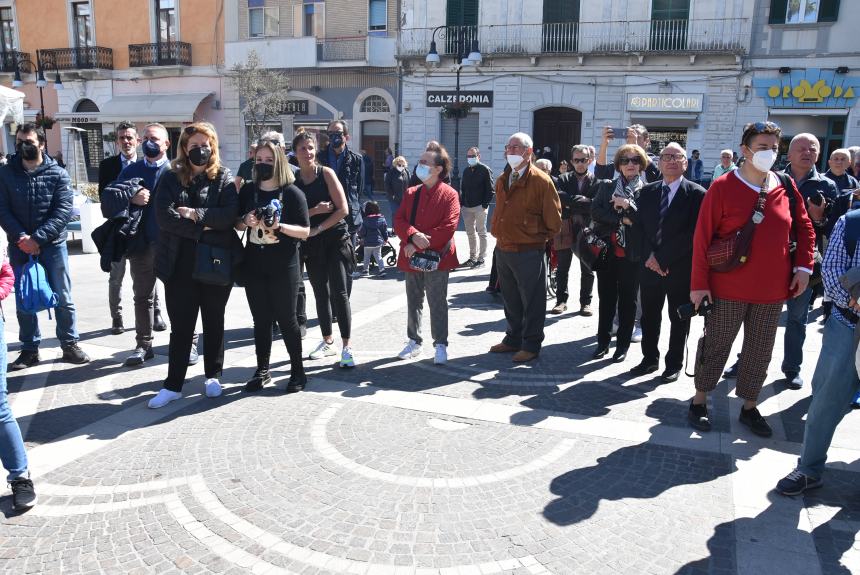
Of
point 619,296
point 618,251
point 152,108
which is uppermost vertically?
point 152,108

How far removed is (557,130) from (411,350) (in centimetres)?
1925

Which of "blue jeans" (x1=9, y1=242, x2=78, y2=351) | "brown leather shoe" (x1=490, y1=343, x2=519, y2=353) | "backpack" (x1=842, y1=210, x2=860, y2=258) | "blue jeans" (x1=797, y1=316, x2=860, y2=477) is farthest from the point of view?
"brown leather shoe" (x1=490, y1=343, x2=519, y2=353)

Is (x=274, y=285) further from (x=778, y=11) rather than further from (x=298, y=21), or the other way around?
(x=298, y=21)

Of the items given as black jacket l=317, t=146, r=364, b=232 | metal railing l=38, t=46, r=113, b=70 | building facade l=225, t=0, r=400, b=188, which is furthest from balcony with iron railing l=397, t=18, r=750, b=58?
black jacket l=317, t=146, r=364, b=232

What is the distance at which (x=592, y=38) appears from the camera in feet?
74.3

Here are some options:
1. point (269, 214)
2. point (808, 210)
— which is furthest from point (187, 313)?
point (808, 210)

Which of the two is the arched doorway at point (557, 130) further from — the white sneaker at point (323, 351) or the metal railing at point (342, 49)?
the white sneaker at point (323, 351)

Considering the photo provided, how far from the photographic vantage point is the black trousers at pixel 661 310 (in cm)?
550

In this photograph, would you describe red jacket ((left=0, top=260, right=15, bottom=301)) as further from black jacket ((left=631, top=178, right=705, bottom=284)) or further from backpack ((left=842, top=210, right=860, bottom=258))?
black jacket ((left=631, top=178, right=705, bottom=284))

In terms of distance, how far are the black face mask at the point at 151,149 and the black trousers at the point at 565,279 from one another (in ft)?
14.6

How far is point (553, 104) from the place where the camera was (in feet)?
76.9

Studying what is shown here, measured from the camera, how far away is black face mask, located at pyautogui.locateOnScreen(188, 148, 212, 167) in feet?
15.8

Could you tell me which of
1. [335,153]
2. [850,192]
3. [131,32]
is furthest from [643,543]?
[131,32]

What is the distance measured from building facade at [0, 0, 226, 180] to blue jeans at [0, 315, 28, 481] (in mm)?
26460
